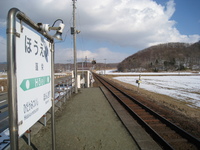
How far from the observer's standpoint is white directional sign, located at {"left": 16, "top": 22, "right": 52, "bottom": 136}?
1.55 metres

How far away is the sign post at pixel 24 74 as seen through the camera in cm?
141

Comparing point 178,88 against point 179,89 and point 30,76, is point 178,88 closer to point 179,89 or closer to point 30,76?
point 179,89

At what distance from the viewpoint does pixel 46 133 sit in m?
4.25

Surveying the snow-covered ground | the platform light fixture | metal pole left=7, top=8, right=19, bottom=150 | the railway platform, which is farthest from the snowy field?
metal pole left=7, top=8, right=19, bottom=150

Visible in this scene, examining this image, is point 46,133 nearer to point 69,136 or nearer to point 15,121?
point 69,136

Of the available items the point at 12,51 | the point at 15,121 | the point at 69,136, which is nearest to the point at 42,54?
the point at 12,51

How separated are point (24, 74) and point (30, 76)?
154 mm

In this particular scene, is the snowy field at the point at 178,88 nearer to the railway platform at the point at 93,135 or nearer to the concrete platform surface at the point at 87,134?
the railway platform at the point at 93,135

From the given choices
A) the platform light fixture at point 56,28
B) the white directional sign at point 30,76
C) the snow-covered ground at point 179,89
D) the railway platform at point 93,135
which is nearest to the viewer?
the white directional sign at point 30,76

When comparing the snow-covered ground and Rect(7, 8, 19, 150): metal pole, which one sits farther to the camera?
the snow-covered ground

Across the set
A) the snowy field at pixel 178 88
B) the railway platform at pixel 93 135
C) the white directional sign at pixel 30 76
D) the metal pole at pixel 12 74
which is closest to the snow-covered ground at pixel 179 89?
the snowy field at pixel 178 88

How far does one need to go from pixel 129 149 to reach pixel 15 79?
3.19m

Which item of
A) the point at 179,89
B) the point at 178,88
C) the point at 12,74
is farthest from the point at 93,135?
the point at 178,88

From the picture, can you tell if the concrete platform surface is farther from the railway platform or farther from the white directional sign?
the white directional sign
